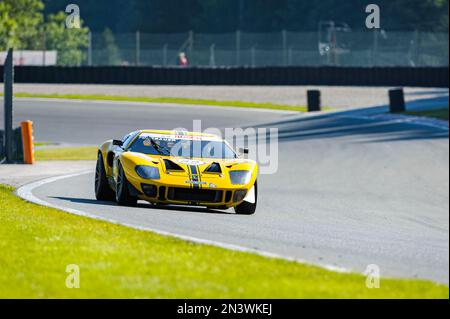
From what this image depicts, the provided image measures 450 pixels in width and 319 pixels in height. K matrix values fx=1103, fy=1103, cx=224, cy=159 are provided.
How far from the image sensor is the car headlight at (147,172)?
44.2 ft

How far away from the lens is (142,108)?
141ft

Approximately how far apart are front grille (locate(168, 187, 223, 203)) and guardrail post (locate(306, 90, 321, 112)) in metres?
28.4

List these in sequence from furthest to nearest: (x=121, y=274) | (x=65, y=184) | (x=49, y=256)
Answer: (x=65, y=184)
(x=49, y=256)
(x=121, y=274)

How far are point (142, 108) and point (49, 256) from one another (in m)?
33.8

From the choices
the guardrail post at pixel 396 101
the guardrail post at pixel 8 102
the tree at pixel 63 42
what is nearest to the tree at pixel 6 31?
the tree at pixel 63 42

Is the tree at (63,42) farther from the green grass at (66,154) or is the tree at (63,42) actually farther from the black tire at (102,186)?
the black tire at (102,186)

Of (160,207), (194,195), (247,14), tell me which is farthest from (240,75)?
(247,14)

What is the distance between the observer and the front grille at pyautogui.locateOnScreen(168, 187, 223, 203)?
44.5 ft

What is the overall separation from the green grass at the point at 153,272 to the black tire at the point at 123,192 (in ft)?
9.37

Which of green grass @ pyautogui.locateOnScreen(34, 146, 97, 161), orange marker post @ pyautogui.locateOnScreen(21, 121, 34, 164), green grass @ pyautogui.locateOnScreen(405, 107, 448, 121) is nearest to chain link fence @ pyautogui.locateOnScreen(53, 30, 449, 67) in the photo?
green grass @ pyautogui.locateOnScreen(405, 107, 448, 121)

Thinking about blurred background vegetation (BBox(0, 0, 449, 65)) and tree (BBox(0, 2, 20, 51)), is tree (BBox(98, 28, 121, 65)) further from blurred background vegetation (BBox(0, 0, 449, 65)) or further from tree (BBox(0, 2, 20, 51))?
tree (BBox(0, 2, 20, 51))
